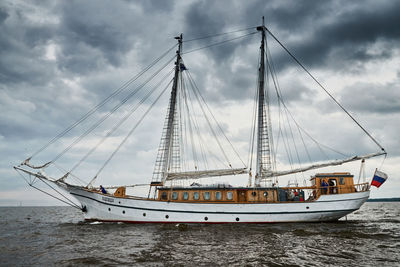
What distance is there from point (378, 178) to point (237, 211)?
1436 cm

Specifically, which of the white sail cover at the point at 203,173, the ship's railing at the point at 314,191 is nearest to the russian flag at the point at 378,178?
the ship's railing at the point at 314,191

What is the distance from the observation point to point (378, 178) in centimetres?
2342

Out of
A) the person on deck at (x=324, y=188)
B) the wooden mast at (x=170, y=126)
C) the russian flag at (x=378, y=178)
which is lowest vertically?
the person on deck at (x=324, y=188)

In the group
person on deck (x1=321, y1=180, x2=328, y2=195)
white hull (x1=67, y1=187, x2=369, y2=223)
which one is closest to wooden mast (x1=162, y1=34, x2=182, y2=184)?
white hull (x1=67, y1=187, x2=369, y2=223)

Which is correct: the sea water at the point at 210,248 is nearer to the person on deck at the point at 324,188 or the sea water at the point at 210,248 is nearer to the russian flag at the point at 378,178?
the person on deck at the point at 324,188

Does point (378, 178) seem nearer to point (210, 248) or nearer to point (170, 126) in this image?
point (210, 248)

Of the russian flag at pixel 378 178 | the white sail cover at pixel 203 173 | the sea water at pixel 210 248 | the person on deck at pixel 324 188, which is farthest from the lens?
the white sail cover at pixel 203 173

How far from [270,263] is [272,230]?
9.87 meters

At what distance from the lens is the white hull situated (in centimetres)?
2364

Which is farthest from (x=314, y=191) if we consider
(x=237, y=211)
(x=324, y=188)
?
(x=237, y=211)

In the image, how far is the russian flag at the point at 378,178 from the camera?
23.2 metres

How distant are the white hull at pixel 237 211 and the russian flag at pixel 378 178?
147 cm

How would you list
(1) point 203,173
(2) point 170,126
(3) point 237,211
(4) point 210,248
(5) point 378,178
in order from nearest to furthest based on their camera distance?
(4) point 210,248 → (5) point 378,178 → (3) point 237,211 → (1) point 203,173 → (2) point 170,126

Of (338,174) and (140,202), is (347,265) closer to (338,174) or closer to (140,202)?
(338,174)
